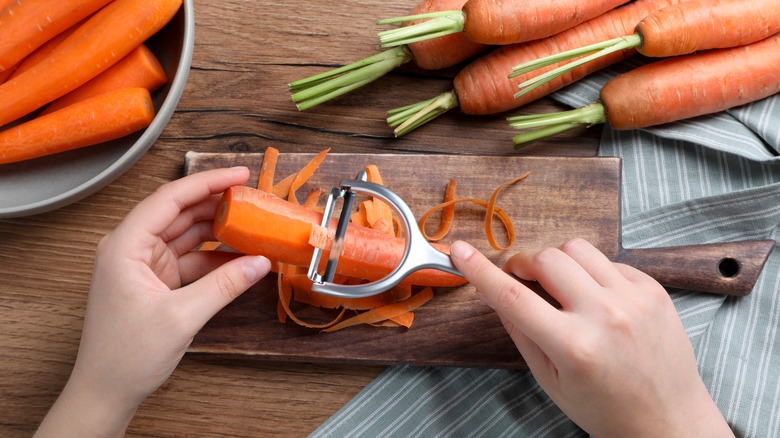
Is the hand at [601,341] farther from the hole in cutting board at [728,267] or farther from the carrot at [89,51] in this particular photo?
the carrot at [89,51]

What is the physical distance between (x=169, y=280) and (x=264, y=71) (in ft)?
1.58

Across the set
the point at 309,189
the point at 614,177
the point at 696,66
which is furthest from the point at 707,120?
the point at 309,189

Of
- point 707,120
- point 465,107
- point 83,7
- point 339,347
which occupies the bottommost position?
point 339,347

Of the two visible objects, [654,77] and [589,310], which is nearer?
[589,310]

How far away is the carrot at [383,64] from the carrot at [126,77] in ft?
0.88

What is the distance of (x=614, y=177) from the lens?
1325mm

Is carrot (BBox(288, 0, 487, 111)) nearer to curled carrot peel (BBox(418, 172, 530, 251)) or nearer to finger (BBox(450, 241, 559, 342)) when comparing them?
curled carrot peel (BBox(418, 172, 530, 251))

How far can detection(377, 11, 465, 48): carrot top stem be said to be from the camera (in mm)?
1286

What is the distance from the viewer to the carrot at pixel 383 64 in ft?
4.44

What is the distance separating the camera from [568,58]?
1.32 m

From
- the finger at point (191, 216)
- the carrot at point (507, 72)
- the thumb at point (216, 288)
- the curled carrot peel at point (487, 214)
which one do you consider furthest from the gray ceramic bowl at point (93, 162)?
the curled carrot peel at point (487, 214)

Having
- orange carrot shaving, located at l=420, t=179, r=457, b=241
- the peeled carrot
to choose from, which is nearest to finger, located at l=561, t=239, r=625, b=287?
orange carrot shaving, located at l=420, t=179, r=457, b=241

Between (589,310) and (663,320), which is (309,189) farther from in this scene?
(663,320)

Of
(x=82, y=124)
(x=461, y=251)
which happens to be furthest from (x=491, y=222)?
(x=82, y=124)
